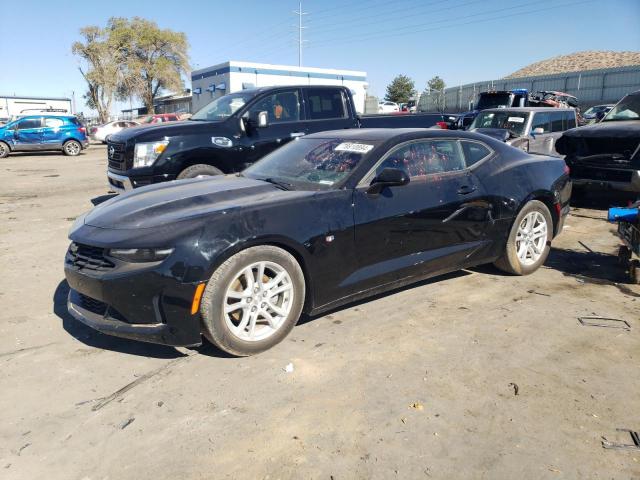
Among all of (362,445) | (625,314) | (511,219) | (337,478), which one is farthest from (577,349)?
(337,478)

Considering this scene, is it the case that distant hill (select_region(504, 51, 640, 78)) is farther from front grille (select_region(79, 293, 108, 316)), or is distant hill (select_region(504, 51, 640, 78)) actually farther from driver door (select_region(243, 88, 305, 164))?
front grille (select_region(79, 293, 108, 316))

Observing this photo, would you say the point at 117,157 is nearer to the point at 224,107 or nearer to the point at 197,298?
the point at 224,107

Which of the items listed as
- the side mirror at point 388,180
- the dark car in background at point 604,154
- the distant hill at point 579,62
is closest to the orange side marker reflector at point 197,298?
the side mirror at point 388,180

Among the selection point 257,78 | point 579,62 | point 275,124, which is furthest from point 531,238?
point 579,62

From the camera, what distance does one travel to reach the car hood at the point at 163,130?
710 centimetres

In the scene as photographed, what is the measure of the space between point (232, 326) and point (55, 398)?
1.10 metres

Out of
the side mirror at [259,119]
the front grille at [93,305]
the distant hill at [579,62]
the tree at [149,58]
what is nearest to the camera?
the front grille at [93,305]

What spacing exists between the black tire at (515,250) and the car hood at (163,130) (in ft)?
15.0

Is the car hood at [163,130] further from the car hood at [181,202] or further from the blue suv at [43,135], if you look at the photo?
the blue suv at [43,135]

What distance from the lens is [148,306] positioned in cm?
310

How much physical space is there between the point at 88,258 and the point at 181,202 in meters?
0.74

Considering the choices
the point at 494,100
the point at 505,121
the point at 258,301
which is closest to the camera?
the point at 258,301

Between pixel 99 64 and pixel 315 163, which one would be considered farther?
pixel 99 64

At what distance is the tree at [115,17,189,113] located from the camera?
5359 cm
